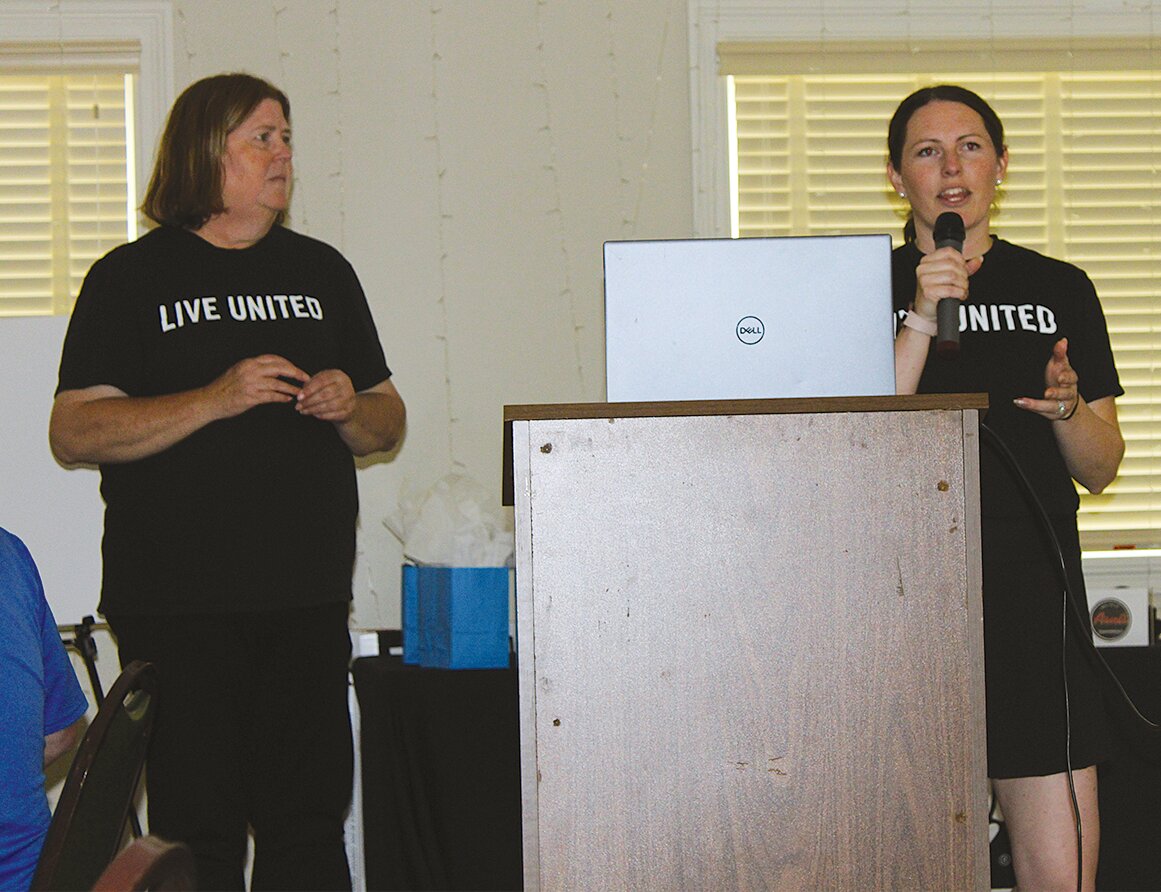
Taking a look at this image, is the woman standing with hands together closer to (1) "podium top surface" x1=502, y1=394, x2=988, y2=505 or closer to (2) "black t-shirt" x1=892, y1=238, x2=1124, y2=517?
(2) "black t-shirt" x1=892, y1=238, x2=1124, y2=517

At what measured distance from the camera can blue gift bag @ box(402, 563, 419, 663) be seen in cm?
290

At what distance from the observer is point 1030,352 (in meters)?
2.13

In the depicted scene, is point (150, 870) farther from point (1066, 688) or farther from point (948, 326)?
point (1066, 688)

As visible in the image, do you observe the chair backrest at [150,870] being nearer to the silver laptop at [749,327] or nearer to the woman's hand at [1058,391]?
the silver laptop at [749,327]

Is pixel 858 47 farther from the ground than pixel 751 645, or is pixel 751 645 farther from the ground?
pixel 858 47

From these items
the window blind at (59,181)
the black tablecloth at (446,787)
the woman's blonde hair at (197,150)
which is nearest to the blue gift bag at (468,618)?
the black tablecloth at (446,787)

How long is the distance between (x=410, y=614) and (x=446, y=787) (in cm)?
41

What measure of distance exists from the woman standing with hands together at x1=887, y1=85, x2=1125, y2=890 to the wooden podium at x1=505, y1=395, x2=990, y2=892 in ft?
1.60

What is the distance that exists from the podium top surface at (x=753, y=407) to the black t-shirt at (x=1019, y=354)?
604mm

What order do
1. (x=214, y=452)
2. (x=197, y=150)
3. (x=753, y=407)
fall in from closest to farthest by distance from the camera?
(x=753, y=407)
(x=214, y=452)
(x=197, y=150)

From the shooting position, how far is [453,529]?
2875 mm

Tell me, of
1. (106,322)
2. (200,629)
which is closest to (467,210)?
(106,322)

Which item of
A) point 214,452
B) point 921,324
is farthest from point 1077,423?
point 214,452

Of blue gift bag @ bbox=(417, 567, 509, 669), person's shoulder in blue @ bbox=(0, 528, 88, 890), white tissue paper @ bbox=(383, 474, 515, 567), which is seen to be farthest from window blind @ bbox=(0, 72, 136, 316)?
person's shoulder in blue @ bbox=(0, 528, 88, 890)
